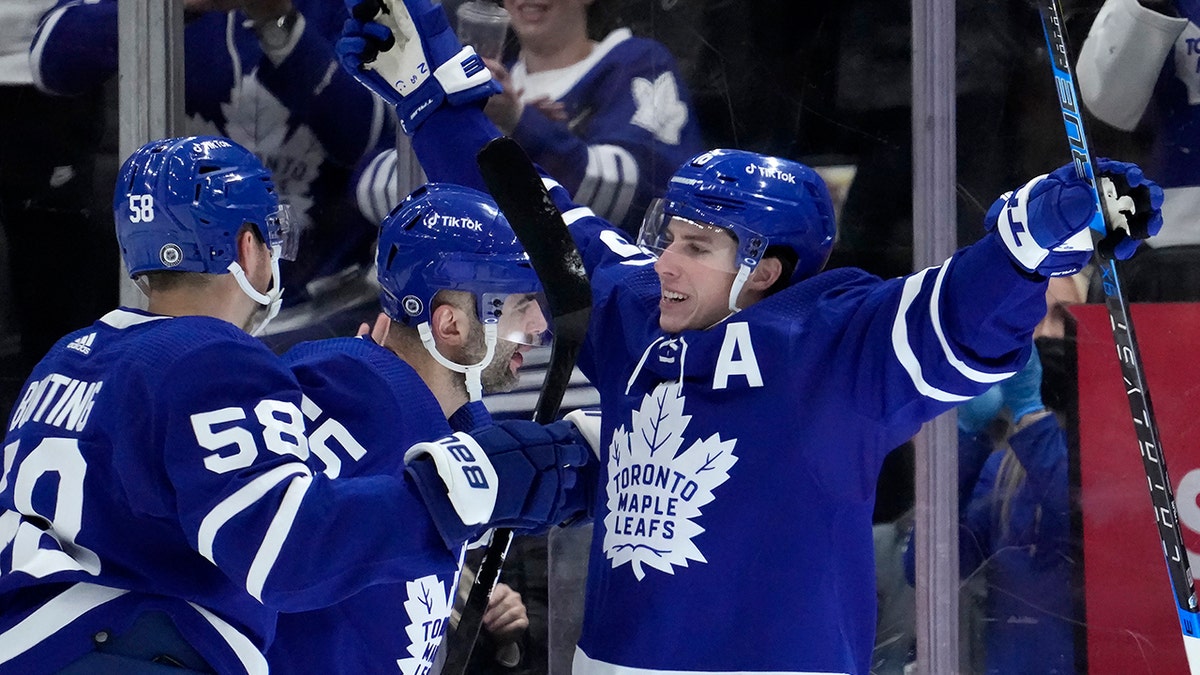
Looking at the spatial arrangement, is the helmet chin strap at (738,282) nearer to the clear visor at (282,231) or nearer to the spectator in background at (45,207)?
the clear visor at (282,231)

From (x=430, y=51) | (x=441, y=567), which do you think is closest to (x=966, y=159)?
(x=430, y=51)

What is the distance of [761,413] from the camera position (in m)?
1.75

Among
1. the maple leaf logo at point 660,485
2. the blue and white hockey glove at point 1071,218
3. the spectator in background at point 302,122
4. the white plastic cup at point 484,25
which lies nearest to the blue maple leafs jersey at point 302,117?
the spectator in background at point 302,122

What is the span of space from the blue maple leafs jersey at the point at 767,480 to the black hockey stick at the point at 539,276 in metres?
0.13

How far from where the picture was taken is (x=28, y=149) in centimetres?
356

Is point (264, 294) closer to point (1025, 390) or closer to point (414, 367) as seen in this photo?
point (414, 367)

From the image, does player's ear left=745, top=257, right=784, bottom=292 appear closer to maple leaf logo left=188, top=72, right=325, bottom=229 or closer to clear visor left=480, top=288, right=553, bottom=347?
clear visor left=480, top=288, right=553, bottom=347

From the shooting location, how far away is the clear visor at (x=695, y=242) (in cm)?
186

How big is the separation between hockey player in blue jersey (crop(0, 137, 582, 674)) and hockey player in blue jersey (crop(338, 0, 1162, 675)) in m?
0.25

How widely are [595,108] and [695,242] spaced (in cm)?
128


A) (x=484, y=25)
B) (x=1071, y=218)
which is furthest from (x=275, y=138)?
(x=1071, y=218)

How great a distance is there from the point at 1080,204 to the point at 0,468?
1360mm

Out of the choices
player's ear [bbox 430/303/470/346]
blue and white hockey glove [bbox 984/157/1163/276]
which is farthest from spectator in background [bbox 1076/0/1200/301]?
player's ear [bbox 430/303/470/346]

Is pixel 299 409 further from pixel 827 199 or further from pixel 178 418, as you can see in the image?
pixel 827 199
